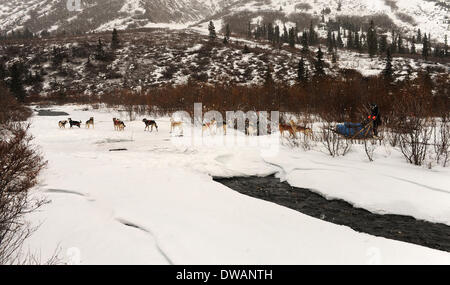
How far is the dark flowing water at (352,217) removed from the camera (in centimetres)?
375

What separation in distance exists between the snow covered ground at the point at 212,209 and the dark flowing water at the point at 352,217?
0.24 meters

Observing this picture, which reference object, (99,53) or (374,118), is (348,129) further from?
(99,53)

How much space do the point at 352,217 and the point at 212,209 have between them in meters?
2.24

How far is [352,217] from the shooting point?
14.2ft

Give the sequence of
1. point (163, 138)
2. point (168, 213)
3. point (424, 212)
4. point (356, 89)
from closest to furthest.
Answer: point (168, 213)
point (424, 212)
point (163, 138)
point (356, 89)

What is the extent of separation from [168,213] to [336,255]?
2328mm

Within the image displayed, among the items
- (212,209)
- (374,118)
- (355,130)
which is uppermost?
(374,118)

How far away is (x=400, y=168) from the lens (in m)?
6.25

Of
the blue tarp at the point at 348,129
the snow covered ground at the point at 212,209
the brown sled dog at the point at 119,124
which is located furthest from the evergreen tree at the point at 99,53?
the blue tarp at the point at 348,129

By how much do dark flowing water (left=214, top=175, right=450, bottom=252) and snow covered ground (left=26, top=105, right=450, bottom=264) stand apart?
0.24m

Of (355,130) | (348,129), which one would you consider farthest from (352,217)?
(355,130)

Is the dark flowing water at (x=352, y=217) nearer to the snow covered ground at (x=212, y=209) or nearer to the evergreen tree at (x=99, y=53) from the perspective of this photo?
the snow covered ground at (x=212, y=209)
